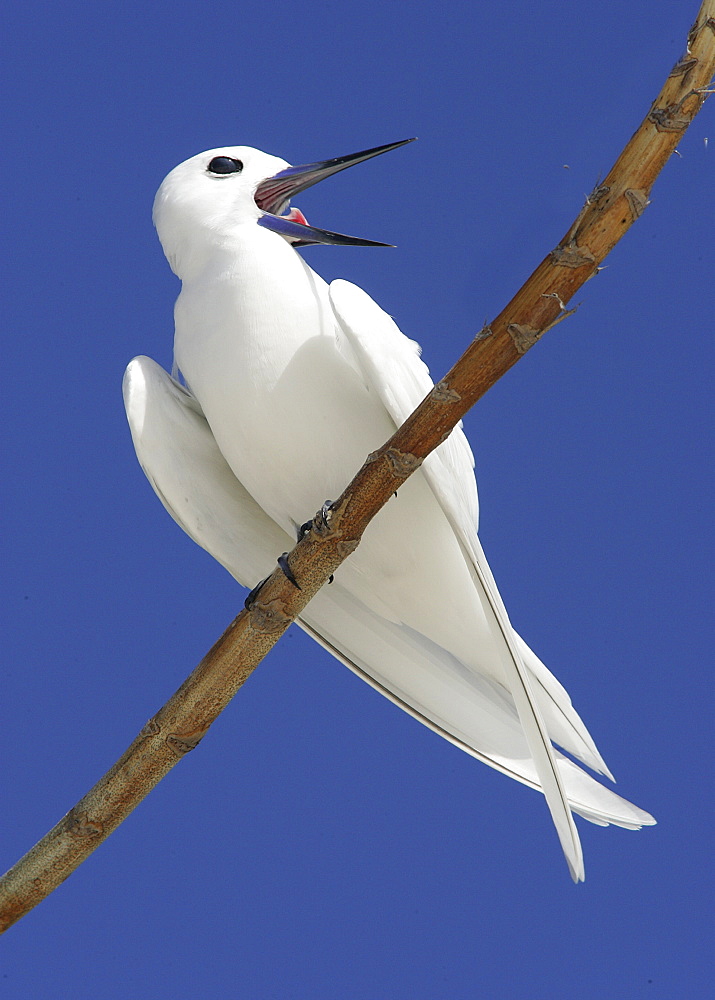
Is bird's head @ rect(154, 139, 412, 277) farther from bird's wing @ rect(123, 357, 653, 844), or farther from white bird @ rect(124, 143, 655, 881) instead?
bird's wing @ rect(123, 357, 653, 844)

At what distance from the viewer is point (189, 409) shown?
2805 millimetres

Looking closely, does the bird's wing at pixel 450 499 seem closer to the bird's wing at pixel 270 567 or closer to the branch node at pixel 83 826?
the bird's wing at pixel 270 567

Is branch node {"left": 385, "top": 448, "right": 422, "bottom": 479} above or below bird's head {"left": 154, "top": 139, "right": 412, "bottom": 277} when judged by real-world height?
below

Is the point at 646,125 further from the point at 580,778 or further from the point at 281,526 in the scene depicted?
the point at 580,778

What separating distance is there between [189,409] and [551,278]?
128 centimetres

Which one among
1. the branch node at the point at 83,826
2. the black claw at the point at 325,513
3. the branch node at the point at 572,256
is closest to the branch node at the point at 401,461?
the black claw at the point at 325,513

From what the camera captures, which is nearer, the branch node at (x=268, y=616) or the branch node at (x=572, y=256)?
the branch node at (x=572, y=256)

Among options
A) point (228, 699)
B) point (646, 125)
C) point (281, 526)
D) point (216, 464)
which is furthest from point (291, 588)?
point (646, 125)

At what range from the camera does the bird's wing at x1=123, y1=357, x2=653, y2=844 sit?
2709 mm

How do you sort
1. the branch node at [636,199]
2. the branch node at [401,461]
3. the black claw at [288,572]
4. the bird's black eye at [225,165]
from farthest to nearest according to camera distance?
the bird's black eye at [225,165] < the black claw at [288,572] < the branch node at [401,461] < the branch node at [636,199]

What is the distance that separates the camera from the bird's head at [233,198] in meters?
2.71

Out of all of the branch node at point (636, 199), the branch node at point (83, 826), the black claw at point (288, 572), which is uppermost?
the branch node at point (636, 199)

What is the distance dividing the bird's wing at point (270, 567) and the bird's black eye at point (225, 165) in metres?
0.54

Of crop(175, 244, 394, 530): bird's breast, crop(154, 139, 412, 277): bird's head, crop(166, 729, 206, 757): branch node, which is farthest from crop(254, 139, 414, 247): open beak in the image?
A: crop(166, 729, 206, 757): branch node
